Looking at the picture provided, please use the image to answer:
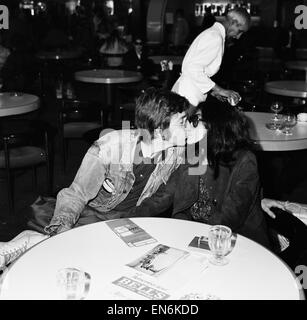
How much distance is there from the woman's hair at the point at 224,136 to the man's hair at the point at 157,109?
0.51ft

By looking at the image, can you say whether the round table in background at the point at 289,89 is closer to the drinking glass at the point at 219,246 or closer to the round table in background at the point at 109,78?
the round table in background at the point at 109,78

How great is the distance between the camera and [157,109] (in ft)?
7.37

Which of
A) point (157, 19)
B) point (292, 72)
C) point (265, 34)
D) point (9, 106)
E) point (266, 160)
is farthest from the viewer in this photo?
point (265, 34)

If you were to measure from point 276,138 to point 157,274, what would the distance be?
1833mm

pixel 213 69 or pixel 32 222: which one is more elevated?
pixel 213 69

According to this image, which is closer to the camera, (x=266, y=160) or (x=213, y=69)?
(x=213, y=69)

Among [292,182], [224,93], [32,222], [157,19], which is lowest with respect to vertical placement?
[292,182]

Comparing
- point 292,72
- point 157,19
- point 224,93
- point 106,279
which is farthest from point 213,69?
point 157,19

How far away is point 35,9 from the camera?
16469 mm

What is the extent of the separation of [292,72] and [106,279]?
8.77 meters

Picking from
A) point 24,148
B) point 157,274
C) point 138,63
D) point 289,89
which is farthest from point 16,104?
point 138,63

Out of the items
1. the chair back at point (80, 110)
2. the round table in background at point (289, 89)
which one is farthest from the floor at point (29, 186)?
the round table in background at point (289, 89)
